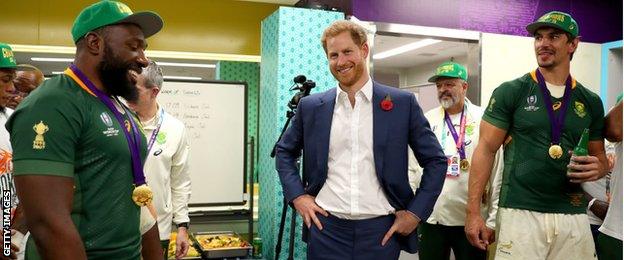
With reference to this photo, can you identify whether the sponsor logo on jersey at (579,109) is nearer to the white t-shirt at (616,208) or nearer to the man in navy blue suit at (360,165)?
the white t-shirt at (616,208)

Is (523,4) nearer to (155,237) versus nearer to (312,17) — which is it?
(312,17)

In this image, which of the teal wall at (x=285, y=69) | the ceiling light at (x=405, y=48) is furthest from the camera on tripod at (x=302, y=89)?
the ceiling light at (x=405, y=48)

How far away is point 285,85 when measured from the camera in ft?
14.3

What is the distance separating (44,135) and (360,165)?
44.2 inches

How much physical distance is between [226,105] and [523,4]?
3.28 meters

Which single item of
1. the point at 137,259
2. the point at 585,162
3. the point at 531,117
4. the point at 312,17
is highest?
the point at 312,17

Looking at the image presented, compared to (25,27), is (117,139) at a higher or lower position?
lower

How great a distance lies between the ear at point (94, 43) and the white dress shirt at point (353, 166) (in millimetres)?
925

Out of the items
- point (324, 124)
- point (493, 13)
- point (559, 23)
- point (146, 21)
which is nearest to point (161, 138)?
point (324, 124)

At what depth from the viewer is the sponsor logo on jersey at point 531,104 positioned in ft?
6.95

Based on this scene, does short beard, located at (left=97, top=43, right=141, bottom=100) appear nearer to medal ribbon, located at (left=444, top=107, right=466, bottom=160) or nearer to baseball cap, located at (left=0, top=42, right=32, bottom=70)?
baseball cap, located at (left=0, top=42, right=32, bottom=70)

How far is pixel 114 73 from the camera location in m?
1.49

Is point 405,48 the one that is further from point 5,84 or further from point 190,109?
point 5,84

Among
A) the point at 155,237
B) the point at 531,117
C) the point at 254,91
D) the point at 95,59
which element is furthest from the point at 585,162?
the point at 254,91
